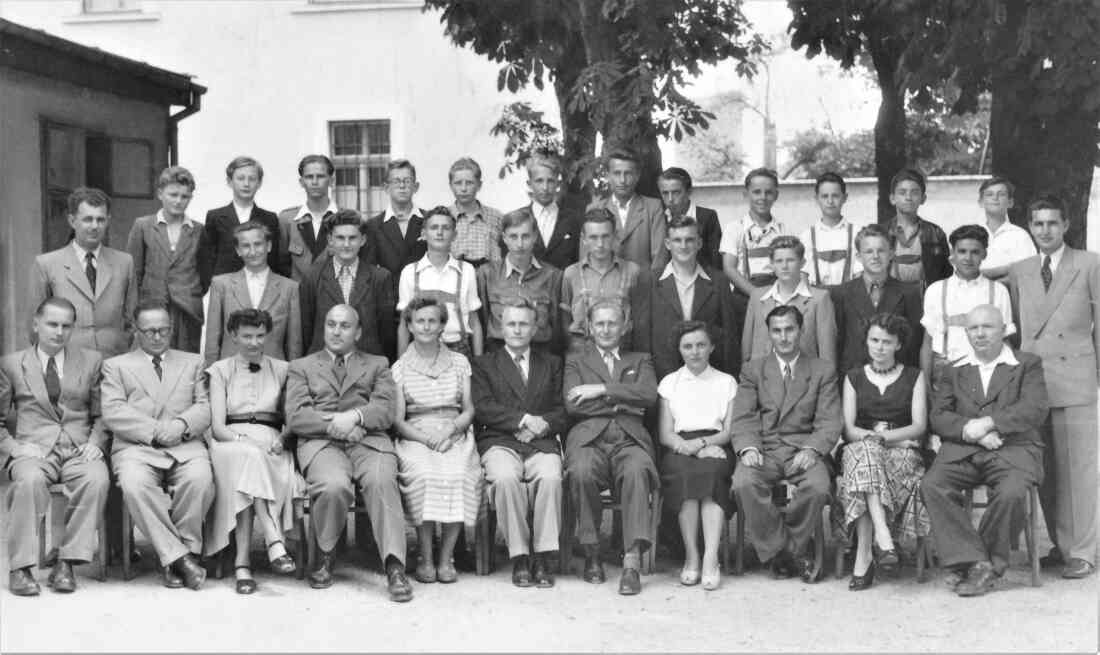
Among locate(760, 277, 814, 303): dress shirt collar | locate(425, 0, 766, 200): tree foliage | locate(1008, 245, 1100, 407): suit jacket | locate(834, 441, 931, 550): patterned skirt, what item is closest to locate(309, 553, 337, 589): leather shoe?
locate(834, 441, 931, 550): patterned skirt

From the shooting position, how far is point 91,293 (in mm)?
7051

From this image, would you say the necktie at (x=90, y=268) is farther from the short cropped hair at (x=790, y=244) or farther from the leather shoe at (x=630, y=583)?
the short cropped hair at (x=790, y=244)

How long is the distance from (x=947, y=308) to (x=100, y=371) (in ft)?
14.1

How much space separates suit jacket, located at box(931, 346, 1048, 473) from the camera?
21.6 ft

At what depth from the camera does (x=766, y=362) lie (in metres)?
6.93

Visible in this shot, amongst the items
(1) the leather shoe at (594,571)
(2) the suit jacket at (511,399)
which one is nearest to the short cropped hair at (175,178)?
(2) the suit jacket at (511,399)

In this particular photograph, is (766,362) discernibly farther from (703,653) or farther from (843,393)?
(703,653)

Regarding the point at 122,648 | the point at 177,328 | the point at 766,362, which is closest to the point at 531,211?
the point at 766,362

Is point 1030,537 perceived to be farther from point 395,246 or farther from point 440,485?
point 395,246

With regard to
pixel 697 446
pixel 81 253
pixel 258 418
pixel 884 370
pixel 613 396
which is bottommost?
pixel 697 446

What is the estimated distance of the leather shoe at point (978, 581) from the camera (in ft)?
20.7

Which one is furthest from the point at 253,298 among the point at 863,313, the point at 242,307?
the point at 863,313

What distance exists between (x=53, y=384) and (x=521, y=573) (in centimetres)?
246

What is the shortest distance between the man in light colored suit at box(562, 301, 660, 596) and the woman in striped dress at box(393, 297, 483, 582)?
523mm
